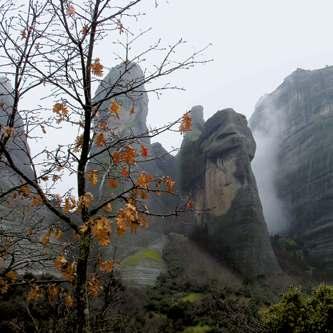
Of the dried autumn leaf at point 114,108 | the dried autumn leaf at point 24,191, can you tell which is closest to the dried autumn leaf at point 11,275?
the dried autumn leaf at point 24,191

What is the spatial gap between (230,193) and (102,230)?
4510 centimetres

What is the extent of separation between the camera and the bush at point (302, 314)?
13.2 metres

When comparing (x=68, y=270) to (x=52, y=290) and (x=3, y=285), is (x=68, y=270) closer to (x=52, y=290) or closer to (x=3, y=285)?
(x=52, y=290)

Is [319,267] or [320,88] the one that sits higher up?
[320,88]

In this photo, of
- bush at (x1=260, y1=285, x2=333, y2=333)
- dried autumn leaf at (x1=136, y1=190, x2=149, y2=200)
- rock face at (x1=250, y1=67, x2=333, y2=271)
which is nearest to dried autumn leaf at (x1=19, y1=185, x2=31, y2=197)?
dried autumn leaf at (x1=136, y1=190, x2=149, y2=200)

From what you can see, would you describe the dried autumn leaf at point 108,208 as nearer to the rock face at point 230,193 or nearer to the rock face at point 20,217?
the rock face at point 20,217

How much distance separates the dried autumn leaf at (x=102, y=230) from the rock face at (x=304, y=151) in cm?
5219

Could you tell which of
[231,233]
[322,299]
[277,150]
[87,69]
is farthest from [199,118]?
[87,69]

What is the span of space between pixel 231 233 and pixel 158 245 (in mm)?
6890

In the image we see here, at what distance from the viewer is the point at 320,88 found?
71250mm

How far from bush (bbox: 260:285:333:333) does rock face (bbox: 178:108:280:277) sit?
29681mm

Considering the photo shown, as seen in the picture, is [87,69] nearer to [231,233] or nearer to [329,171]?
[231,233]

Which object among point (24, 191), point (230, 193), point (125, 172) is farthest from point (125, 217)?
point (230, 193)

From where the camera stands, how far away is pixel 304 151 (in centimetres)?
6538
